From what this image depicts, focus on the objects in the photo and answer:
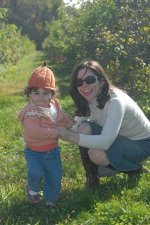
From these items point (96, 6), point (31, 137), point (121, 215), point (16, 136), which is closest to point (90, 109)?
point (31, 137)

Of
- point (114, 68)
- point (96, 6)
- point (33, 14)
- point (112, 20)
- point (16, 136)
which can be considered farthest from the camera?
point (33, 14)

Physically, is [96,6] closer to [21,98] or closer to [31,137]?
[21,98]

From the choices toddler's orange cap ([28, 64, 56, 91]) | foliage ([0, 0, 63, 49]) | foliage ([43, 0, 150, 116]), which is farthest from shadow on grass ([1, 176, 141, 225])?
foliage ([0, 0, 63, 49])

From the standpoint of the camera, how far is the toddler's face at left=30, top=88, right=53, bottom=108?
4289 millimetres

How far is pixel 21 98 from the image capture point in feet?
42.0

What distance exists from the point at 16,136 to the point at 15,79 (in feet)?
41.6

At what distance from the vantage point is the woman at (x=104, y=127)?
4367 mm

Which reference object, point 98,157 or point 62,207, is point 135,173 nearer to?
point 98,157

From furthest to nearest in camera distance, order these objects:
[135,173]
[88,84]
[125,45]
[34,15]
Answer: [34,15] → [125,45] → [135,173] → [88,84]

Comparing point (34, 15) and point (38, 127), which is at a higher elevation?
point (38, 127)

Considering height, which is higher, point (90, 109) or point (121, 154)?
point (90, 109)

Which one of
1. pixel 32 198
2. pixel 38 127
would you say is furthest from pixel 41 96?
pixel 32 198

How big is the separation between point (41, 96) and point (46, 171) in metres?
0.80

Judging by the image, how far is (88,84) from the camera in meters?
4.50
